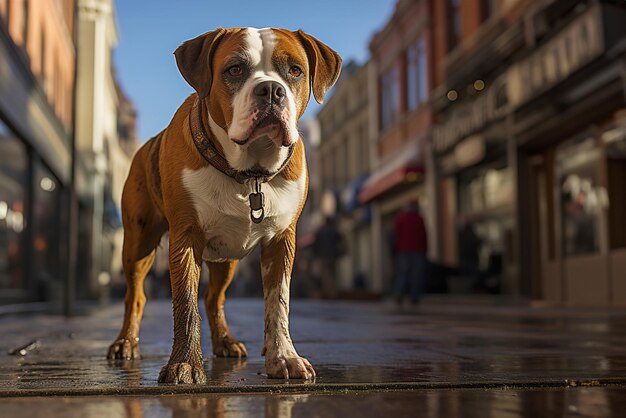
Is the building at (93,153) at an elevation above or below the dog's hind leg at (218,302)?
above

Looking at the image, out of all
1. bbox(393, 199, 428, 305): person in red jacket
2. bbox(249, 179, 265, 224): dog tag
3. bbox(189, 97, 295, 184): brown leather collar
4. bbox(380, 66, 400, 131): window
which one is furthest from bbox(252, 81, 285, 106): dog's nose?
bbox(380, 66, 400, 131): window

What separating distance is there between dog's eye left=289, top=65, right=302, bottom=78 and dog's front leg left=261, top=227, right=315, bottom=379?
26.0 inches

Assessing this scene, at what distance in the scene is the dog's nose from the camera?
3.08m

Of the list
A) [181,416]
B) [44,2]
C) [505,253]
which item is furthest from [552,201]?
[181,416]

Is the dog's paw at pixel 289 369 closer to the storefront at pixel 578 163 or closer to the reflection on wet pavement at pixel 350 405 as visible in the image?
the reflection on wet pavement at pixel 350 405

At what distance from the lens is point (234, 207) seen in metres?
3.34

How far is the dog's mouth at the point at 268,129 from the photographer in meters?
3.10

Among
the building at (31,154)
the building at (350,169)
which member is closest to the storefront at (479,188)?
the building at (31,154)

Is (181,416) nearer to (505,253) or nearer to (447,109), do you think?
(505,253)

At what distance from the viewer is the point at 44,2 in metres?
16.8

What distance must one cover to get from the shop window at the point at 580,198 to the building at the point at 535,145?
0.02m

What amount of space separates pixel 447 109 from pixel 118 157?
32.1 meters

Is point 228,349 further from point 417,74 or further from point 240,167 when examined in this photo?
point 417,74

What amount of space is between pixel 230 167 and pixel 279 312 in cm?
63
